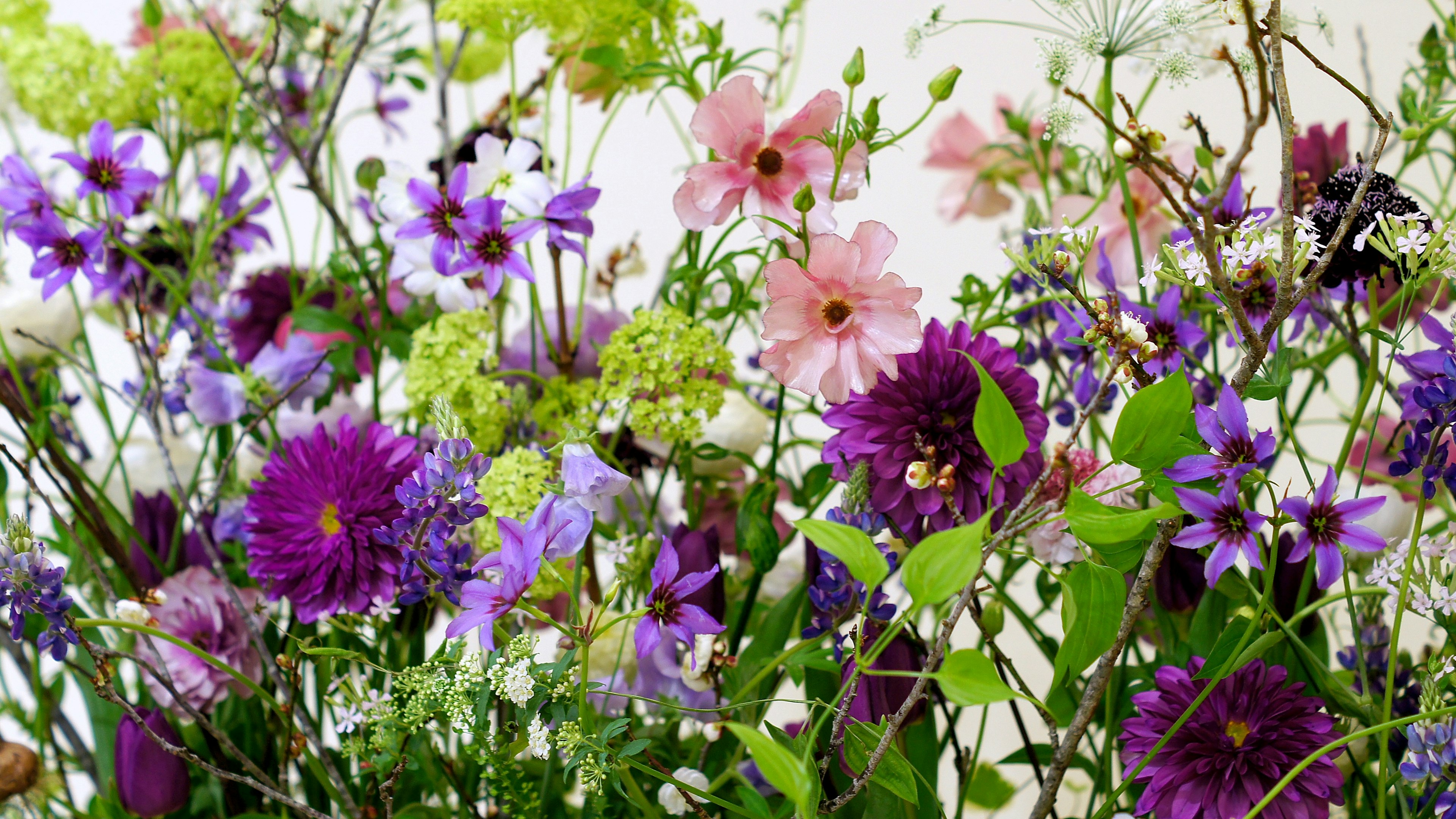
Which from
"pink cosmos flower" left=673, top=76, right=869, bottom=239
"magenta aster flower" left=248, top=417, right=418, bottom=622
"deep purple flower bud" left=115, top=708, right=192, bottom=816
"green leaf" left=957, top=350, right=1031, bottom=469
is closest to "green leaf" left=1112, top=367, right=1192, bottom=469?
"green leaf" left=957, top=350, right=1031, bottom=469

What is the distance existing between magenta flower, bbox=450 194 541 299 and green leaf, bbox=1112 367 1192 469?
0.21 metres

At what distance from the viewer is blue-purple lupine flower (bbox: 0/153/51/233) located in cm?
41

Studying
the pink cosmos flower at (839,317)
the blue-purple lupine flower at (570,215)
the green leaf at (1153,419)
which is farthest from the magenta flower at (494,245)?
the green leaf at (1153,419)

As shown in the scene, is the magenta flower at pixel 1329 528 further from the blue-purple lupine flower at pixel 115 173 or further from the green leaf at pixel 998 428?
the blue-purple lupine flower at pixel 115 173

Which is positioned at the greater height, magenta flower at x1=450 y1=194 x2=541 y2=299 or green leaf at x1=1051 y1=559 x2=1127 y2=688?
magenta flower at x1=450 y1=194 x2=541 y2=299

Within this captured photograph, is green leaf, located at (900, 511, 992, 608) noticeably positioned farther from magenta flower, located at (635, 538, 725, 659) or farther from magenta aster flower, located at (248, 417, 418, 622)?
magenta aster flower, located at (248, 417, 418, 622)

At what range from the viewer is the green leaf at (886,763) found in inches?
10.8

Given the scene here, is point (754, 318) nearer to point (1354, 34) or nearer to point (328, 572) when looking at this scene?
point (328, 572)

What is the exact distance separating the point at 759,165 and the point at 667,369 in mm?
83

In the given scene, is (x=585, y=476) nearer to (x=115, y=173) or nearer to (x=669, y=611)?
(x=669, y=611)

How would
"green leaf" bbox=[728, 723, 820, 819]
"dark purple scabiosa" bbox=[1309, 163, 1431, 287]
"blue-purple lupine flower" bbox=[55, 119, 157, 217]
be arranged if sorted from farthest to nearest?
"blue-purple lupine flower" bbox=[55, 119, 157, 217], "dark purple scabiosa" bbox=[1309, 163, 1431, 287], "green leaf" bbox=[728, 723, 820, 819]

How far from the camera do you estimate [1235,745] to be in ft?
1.07

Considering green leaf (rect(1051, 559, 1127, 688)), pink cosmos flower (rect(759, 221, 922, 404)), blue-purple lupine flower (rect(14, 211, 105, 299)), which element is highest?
blue-purple lupine flower (rect(14, 211, 105, 299))

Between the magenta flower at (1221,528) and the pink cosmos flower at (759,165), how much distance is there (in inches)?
5.6
